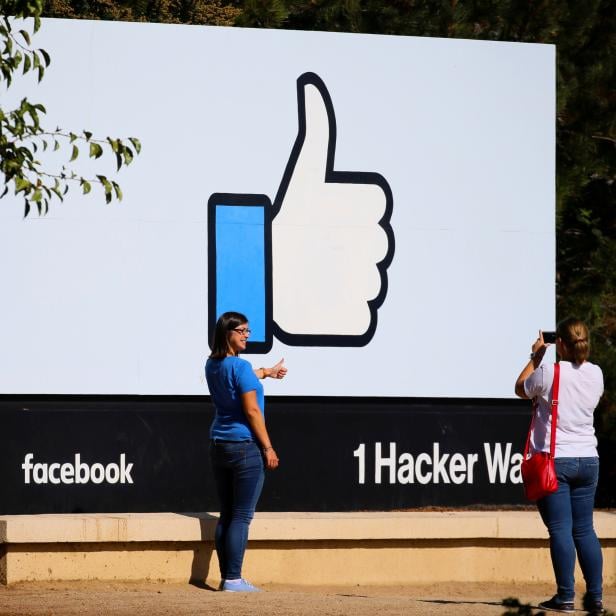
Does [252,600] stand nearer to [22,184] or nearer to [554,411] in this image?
[554,411]

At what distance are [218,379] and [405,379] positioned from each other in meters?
2.10

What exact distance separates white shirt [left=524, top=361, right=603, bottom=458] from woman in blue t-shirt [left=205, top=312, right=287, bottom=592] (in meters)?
1.57

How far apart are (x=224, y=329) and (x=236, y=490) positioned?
3.04 feet

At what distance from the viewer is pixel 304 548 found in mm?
8781

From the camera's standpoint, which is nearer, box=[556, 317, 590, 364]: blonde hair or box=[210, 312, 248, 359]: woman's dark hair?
box=[556, 317, 590, 364]: blonde hair

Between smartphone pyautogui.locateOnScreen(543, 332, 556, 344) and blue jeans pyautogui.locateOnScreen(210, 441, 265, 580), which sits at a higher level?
smartphone pyautogui.locateOnScreen(543, 332, 556, 344)

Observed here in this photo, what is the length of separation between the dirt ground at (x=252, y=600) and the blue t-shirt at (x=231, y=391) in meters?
0.93

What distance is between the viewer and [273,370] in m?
8.36

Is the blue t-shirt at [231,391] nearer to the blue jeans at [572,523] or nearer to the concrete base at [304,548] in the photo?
the concrete base at [304,548]

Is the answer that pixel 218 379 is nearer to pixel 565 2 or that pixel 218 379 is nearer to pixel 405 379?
pixel 405 379

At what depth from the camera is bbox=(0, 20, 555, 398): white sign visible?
30.4 feet

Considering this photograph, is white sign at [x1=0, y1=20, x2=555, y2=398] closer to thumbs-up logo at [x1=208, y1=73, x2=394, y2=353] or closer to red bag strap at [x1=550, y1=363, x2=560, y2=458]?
thumbs-up logo at [x1=208, y1=73, x2=394, y2=353]

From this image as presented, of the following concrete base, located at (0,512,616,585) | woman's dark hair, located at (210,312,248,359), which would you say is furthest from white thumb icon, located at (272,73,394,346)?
woman's dark hair, located at (210,312,248,359)

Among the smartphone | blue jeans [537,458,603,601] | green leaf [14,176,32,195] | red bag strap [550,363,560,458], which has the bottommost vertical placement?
blue jeans [537,458,603,601]
